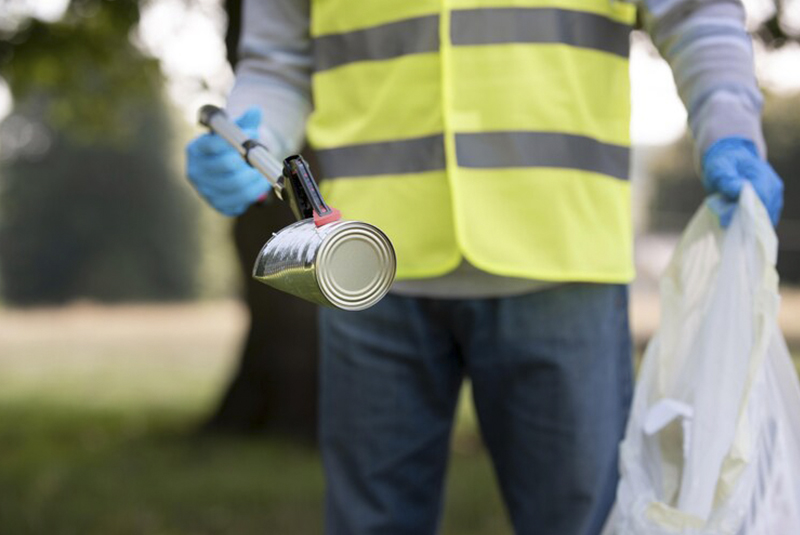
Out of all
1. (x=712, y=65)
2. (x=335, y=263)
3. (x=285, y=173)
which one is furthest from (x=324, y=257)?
(x=712, y=65)

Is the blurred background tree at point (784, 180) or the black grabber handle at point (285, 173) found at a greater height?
the blurred background tree at point (784, 180)

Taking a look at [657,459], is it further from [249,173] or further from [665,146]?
[665,146]

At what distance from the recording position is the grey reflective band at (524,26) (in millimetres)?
1543

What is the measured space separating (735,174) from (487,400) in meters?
0.50

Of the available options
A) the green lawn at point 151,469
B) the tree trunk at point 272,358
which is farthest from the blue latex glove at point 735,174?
the tree trunk at point 272,358

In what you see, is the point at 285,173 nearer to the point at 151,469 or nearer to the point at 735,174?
the point at 735,174

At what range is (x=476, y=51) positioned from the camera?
1.56m

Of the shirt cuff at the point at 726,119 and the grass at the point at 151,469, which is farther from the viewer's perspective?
the grass at the point at 151,469

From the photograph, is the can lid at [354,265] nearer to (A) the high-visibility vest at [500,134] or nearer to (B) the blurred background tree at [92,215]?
(A) the high-visibility vest at [500,134]

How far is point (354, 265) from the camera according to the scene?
3.66 feet

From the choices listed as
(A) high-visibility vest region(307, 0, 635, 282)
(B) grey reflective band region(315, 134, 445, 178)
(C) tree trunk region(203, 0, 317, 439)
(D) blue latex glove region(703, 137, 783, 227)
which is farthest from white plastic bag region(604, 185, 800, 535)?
(C) tree trunk region(203, 0, 317, 439)

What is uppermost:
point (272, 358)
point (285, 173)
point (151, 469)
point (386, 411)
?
point (285, 173)

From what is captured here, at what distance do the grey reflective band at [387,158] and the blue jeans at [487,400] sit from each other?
7.8 inches

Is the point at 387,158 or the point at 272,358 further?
the point at 272,358
